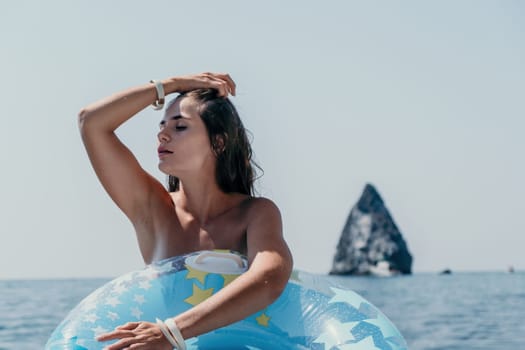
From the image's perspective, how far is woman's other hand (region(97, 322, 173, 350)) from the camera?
2104mm

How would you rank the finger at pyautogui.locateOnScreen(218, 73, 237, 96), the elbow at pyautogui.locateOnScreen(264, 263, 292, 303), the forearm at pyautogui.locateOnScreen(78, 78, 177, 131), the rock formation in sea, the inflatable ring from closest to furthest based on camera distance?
the elbow at pyautogui.locateOnScreen(264, 263, 292, 303) → the inflatable ring → the forearm at pyautogui.locateOnScreen(78, 78, 177, 131) → the finger at pyautogui.locateOnScreen(218, 73, 237, 96) → the rock formation in sea

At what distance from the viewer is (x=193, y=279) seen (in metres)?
2.48

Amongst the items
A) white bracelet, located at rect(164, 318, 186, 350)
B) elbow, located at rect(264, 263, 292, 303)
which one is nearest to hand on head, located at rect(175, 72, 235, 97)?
Answer: elbow, located at rect(264, 263, 292, 303)

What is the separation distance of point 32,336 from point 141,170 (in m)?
7.57

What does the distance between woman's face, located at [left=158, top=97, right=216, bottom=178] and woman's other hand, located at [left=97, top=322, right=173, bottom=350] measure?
0.59m

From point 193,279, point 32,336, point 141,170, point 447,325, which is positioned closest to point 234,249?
point 193,279

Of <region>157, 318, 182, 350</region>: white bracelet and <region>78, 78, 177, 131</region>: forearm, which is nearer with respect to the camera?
<region>157, 318, 182, 350</region>: white bracelet

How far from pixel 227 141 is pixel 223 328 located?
54 cm

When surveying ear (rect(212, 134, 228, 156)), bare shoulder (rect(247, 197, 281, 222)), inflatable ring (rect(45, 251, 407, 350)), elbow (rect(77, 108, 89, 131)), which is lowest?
inflatable ring (rect(45, 251, 407, 350))

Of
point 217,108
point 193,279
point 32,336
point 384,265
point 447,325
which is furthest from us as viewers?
point 384,265

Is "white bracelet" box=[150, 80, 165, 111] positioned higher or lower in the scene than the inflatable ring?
higher

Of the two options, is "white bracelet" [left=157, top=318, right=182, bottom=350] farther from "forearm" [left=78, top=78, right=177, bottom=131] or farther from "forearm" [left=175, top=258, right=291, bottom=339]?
"forearm" [left=78, top=78, right=177, bottom=131]

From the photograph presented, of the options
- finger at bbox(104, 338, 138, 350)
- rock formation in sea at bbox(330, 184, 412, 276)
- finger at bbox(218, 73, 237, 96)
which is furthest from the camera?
rock formation in sea at bbox(330, 184, 412, 276)

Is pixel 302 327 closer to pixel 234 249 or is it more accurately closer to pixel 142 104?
pixel 234 249
